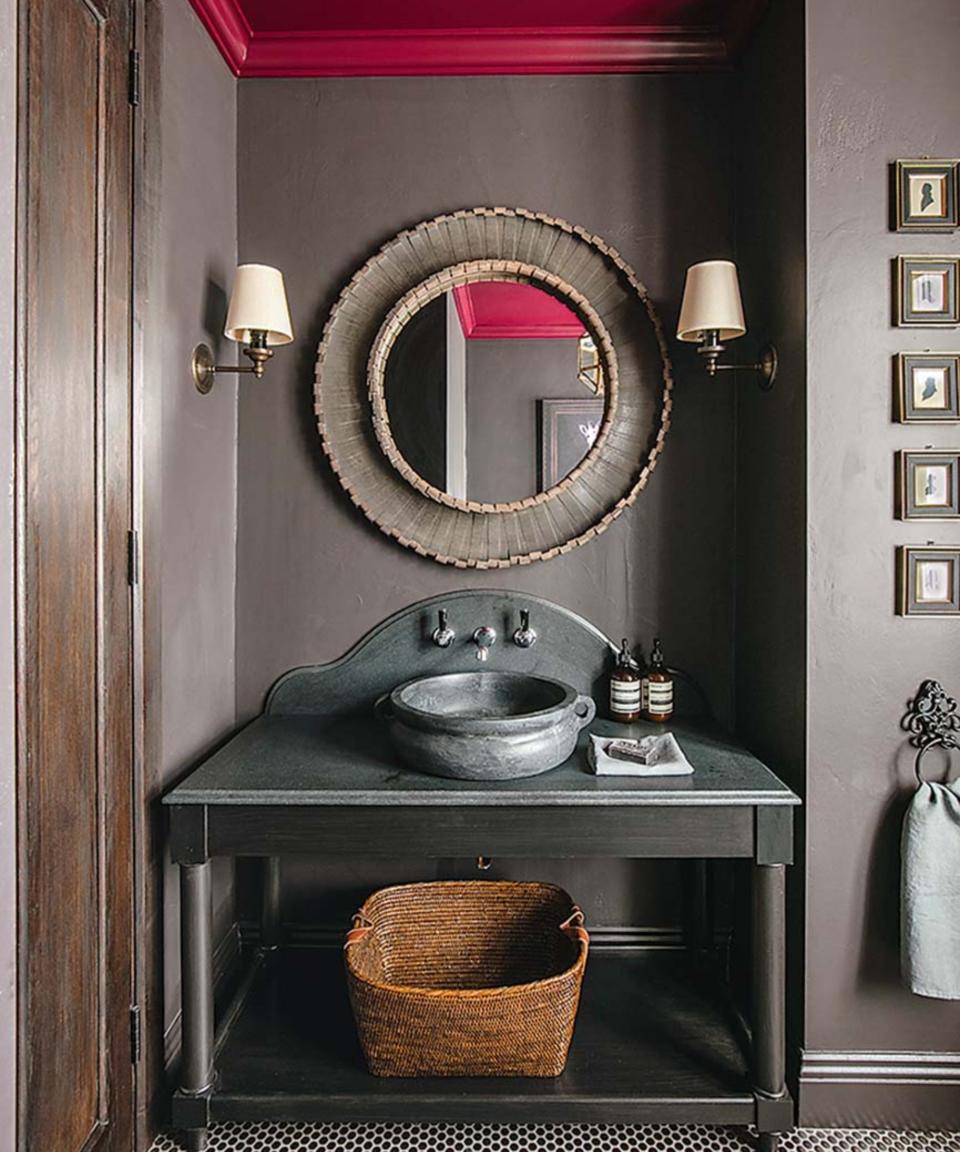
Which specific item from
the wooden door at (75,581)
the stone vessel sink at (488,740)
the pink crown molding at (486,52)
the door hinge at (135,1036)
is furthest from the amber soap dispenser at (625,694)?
the pink crown molding at (486,52)

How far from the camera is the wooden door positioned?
136 centimetres

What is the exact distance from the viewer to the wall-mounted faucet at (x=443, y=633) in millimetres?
2328

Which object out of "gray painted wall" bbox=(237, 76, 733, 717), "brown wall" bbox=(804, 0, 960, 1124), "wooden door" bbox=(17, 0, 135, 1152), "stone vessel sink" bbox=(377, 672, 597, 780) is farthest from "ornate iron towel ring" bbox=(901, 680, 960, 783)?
"wooden door" bbox=(17, 0, 135, 1152)

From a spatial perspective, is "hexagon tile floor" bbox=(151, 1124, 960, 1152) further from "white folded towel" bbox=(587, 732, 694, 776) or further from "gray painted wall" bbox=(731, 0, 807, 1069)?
"white folded towel" bbox=(587, 732, 694, 776)

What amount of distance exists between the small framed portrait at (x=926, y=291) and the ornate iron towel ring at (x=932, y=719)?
760 mm

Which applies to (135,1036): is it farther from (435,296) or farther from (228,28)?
(228,28)

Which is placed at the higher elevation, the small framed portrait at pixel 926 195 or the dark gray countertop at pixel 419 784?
the small framed portrait at pixel 926 195

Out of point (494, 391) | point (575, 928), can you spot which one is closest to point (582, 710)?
point (575, 928)

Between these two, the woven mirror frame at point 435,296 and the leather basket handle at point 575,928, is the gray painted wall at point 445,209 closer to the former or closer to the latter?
the woven mirror frame at point 435,296

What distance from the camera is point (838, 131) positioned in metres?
1.86

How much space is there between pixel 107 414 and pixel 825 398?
56.8 inches

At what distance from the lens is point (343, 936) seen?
8.03ft

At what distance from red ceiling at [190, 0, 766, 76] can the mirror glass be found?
1.94 feet

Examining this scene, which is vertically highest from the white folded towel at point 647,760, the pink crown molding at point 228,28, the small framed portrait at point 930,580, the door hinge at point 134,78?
the pink crown molding at point 228,28
